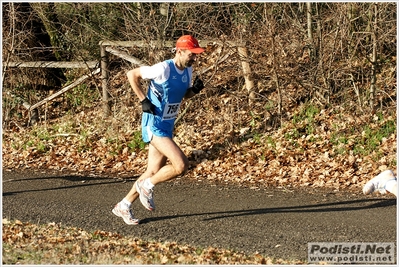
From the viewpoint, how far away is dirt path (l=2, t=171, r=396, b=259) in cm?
800

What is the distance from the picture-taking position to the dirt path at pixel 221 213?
8.00 m

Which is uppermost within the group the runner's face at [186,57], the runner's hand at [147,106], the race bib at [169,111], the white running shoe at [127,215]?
the runner's face at [186,57]

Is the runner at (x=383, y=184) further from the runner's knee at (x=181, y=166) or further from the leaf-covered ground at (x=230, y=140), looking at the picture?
the leaf-covered ground at (x=230, y=140)

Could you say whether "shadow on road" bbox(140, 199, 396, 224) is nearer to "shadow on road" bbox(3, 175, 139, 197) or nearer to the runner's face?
the runner's face

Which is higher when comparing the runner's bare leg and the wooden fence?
the wooden fence

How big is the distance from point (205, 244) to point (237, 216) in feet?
4.46

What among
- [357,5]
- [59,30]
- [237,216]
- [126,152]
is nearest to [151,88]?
[237,216]

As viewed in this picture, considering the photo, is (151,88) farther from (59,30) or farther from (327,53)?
(59,30)

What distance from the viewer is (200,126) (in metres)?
14.4

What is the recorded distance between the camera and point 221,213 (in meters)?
9.23

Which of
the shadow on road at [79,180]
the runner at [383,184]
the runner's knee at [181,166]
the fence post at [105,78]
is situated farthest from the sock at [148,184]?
the fence post at [105,78]

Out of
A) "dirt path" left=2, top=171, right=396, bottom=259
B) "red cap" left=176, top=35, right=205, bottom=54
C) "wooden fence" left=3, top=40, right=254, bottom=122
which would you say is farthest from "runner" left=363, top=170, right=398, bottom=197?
"wooden fence" left=3, top=40, right=254, bottom=122

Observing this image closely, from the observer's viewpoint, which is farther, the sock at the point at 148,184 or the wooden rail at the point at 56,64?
the wooden rail at the point at 56,64

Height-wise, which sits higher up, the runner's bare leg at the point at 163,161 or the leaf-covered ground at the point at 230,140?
the runner's bare leg at the point at 163,161
